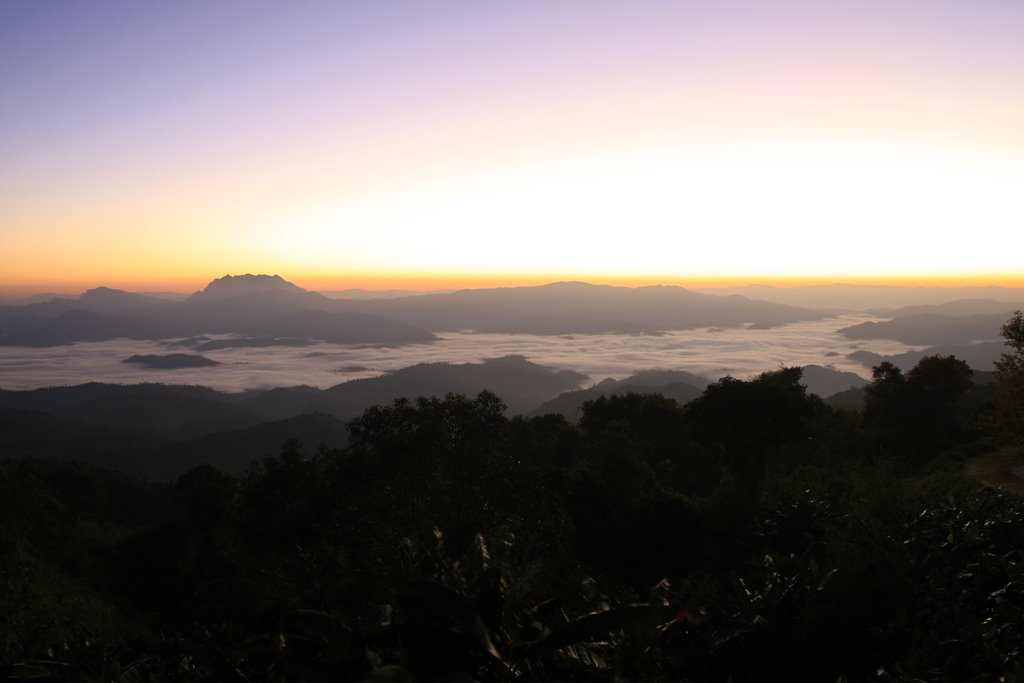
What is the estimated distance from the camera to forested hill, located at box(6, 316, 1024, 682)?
19.0 ft

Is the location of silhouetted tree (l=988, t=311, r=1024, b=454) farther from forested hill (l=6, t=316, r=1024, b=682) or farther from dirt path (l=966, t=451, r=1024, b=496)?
dirt path (l=966, t=451, r=1024, b=496)

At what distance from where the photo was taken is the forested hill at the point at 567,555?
19.0 feet

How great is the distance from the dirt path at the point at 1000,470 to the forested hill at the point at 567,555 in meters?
0.92

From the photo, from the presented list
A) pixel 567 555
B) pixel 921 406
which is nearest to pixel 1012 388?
pixel 921 406

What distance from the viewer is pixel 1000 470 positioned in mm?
22500

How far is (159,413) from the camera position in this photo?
190 m

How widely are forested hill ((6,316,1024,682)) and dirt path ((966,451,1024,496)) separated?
92cm

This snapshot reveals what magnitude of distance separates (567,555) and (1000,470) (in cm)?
2443

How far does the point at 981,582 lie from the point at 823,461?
24292 mm

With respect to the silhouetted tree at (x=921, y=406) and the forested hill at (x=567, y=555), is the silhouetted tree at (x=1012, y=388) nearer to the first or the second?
the forested hill at (x=567, y=555)

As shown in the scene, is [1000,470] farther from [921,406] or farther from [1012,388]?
[921,406]

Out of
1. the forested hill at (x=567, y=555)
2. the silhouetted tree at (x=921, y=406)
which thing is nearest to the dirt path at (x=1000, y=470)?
the forested hill at (x=567, y=555)

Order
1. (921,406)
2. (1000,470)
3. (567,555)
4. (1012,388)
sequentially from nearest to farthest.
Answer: (567,555), (1012,388), (1000,470), (921,406)

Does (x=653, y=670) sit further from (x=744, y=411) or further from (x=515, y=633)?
(x=744, y=411)
